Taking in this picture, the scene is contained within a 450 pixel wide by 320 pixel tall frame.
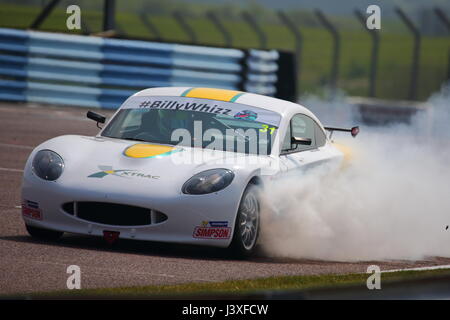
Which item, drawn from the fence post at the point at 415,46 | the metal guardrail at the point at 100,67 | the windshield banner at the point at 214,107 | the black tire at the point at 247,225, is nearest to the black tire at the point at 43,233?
the black tire at the point at 247,225

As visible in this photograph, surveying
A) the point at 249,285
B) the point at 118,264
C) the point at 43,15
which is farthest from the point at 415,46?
the point at 249,285

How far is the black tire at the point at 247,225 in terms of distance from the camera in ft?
25.6

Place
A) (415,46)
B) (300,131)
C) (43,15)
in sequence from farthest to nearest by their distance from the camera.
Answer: (415,46) → (43,15) → (300,131)

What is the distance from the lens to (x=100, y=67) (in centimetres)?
1888

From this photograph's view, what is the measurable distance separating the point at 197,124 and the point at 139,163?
3.25 feet

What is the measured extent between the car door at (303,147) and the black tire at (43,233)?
1.93 meters

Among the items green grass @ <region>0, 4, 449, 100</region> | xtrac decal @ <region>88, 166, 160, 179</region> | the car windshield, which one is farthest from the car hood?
green grass @ <region>0, 4, 449, 100</region>

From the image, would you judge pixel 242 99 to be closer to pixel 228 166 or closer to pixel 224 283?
pixel 228 166

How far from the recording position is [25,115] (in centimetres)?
1736

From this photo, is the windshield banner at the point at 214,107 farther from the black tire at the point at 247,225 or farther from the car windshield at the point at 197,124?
the black tire at the point at 247,225

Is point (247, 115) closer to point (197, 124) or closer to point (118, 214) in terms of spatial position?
point (197, 124)

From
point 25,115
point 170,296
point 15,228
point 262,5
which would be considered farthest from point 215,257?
point 262,5

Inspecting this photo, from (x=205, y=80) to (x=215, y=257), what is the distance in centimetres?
1155

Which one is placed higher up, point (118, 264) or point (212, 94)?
point (212, 94)
